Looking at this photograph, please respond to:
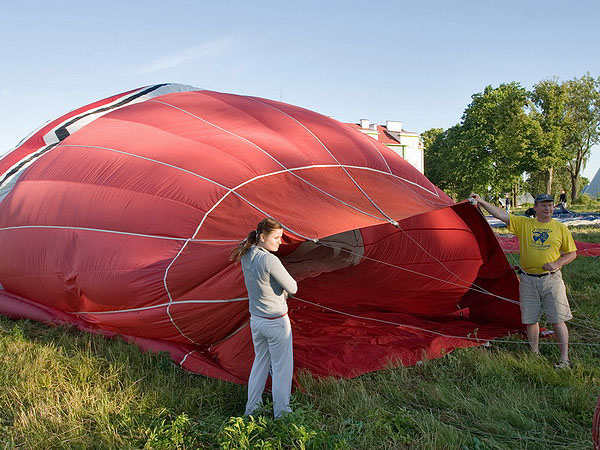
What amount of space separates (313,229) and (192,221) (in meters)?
0.82

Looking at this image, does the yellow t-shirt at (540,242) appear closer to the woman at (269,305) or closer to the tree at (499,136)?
the woman at (269,305)

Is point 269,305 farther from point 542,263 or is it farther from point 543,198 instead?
point 543,198

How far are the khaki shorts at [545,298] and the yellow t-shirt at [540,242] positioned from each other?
0.28ft

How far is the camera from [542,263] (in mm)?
3971

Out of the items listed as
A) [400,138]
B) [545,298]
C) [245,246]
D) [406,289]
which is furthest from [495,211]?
[400,138]

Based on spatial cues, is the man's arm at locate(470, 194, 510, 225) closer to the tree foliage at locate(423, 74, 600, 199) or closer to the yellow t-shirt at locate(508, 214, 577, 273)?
the yellow t-shirt at locate(508, 214, 577, 273)

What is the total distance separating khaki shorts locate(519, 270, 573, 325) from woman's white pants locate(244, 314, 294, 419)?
78.9 inches

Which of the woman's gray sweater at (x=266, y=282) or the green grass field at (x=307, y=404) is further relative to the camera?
the woman's gray sweater at (x=266, y=282)

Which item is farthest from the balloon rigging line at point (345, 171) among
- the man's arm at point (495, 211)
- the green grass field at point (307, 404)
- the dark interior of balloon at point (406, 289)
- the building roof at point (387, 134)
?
the building roof at point (387, 134)

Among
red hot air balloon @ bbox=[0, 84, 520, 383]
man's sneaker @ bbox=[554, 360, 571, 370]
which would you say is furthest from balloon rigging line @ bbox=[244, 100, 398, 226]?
man's sneaker @ bbox=[554, 360, 571, 370]

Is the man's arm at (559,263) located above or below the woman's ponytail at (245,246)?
below

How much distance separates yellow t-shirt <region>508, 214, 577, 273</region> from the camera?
13.0 feet

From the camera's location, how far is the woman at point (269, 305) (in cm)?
289

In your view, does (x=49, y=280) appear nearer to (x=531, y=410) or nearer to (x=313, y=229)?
(x=313, y=229)
